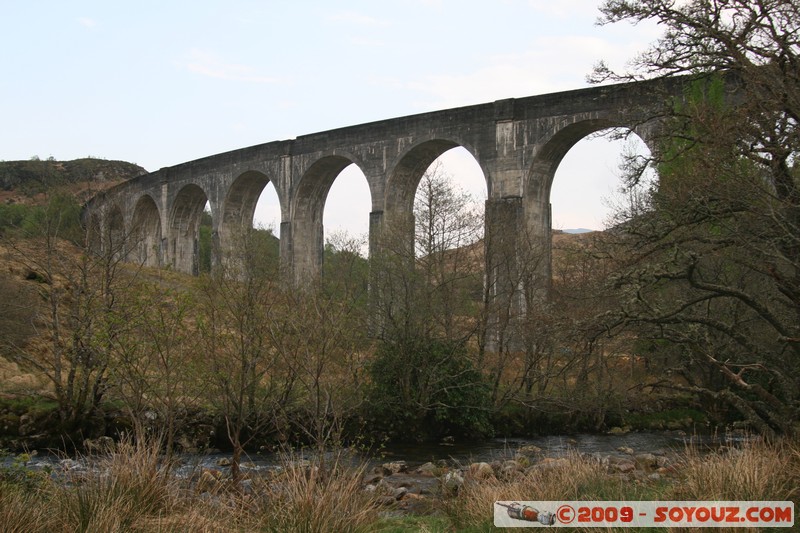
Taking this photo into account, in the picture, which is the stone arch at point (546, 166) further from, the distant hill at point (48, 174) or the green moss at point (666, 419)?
the distant hill at point (48, 174)

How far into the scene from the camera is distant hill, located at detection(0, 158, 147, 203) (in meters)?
60.8

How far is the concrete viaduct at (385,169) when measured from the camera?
22.3 metres

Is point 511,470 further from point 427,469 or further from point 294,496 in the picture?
point 294,496

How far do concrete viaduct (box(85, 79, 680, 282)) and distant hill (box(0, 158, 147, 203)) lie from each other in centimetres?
2704

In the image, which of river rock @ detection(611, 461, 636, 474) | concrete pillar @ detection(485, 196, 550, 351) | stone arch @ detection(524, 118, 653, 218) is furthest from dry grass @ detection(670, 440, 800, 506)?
stone arch @ detection(524, 118, 653, 218)

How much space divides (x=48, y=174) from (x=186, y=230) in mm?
29712

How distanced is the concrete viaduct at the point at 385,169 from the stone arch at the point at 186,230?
48 mm

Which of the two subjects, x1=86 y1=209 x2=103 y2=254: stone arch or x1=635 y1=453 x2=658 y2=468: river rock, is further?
x1=86 y1=209 x2=103 y2=254: stone arch

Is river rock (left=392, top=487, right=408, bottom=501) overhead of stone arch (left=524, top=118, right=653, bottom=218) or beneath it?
beneath

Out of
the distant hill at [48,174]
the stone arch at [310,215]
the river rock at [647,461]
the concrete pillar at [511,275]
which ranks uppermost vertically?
the distant hill at [48,174]

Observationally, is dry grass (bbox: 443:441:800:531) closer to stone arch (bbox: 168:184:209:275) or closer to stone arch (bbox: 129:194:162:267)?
stone arch (bbox: 168:184:209:275)

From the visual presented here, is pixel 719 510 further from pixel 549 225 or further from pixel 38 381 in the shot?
pixel 549 225

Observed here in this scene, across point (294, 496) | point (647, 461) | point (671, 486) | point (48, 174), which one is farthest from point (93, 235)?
point (48, 174)

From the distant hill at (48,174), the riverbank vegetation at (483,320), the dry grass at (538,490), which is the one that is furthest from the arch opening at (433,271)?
the distant hill at (48,174)
